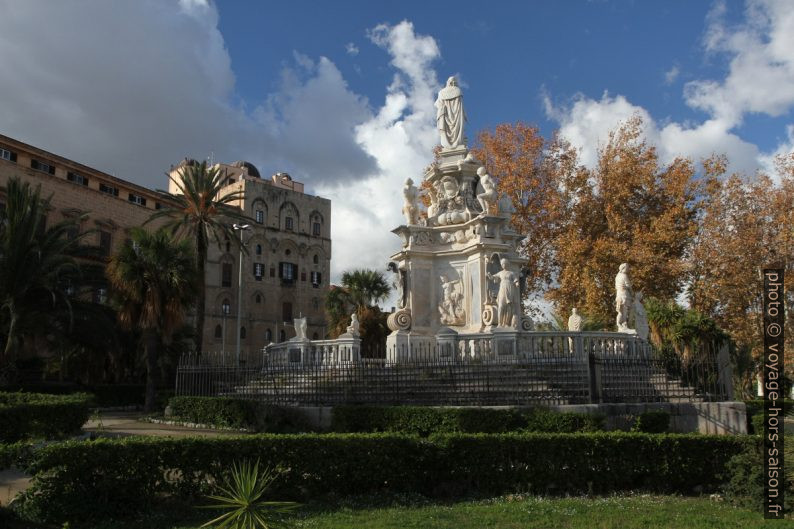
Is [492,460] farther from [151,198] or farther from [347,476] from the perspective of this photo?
[151,198]

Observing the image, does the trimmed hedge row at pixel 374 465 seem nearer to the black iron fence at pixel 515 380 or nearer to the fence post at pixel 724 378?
the black iron fence at pixel 515 380

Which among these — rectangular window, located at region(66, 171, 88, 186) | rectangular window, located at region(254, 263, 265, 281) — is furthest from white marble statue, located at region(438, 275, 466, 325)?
rectangular window, located at region(254, 263, 265, 281)

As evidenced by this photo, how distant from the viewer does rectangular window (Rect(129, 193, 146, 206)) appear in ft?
171

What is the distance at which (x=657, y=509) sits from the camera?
8.21 m

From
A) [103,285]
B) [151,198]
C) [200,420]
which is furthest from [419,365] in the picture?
[151,198]

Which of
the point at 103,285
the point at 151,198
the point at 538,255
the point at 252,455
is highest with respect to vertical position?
the point at 151,198

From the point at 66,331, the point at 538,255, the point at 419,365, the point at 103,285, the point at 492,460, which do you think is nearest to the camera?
the point at 492,460

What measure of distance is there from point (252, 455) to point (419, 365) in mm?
8148

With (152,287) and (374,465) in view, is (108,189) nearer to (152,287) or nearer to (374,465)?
(152,287)

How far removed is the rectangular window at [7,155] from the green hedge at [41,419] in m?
34.2

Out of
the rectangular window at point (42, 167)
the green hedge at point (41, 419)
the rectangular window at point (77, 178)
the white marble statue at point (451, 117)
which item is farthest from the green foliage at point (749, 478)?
the rectangular window at point (77, 178)

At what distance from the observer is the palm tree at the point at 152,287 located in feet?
75.6

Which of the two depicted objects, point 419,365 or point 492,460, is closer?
point 492,460

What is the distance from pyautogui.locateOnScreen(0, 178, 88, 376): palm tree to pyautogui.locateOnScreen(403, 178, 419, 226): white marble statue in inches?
452
